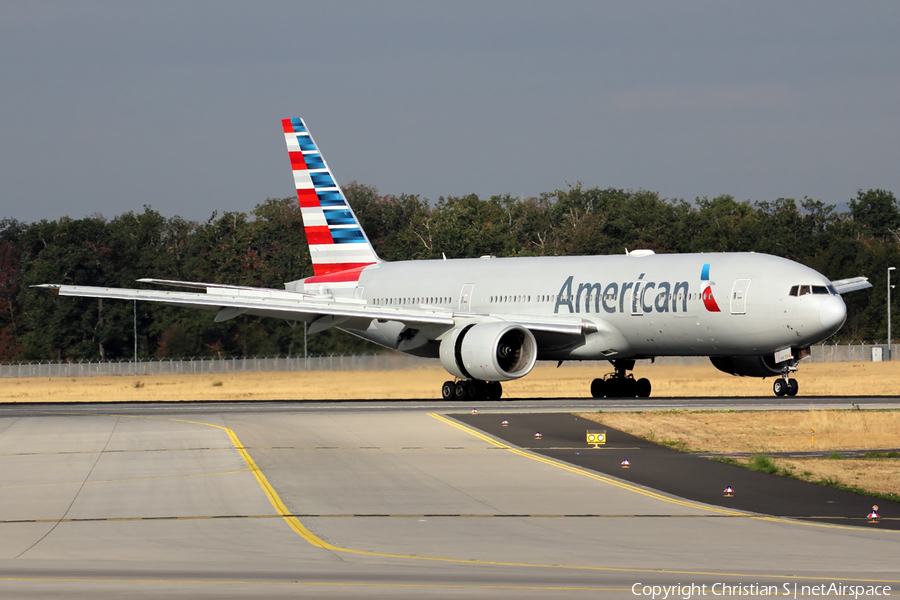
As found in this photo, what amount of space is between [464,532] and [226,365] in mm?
47265

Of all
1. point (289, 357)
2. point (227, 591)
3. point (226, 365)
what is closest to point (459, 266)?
point (289, 357)

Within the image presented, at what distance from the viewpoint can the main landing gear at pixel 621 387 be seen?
39.6m

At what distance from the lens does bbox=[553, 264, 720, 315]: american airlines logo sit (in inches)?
1380

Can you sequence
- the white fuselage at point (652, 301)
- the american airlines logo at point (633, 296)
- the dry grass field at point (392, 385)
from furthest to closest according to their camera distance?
1. the dry grass field at point (392, 385)
2. the american airlines logo at point (633, 296)
3. the white fuselage at point (652, 301)

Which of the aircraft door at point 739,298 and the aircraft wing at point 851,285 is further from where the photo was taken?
the aircraft wing at point 851,285

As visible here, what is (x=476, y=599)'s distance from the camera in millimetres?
9695

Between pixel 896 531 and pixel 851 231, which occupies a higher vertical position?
pixel 851 231

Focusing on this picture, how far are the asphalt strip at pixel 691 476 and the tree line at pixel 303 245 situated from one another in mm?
35772

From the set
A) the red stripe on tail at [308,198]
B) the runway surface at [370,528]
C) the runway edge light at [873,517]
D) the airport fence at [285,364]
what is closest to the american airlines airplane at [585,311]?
the airport fence at [285,364]

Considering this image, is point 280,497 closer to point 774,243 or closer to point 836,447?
point 836,447

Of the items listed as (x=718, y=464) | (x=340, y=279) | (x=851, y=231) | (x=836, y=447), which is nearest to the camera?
(x=718, y=464)

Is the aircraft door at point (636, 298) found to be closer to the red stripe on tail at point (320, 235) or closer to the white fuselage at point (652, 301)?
the white fuselage at point (652, 301)

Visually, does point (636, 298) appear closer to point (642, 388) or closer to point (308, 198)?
point (642, 388)

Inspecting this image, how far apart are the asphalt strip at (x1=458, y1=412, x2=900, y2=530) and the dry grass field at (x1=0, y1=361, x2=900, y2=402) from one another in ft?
61.0
